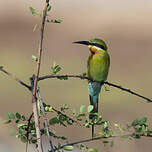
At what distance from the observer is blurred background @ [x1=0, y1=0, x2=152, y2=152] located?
7.27 metres

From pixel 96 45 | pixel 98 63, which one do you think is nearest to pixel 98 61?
pixel 98 63

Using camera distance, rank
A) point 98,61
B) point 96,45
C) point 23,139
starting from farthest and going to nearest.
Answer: point 98,61, point 96,45, point 23,139

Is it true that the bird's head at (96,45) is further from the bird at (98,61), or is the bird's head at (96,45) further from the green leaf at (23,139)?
the green leaf at (23,139)

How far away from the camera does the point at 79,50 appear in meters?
9.88

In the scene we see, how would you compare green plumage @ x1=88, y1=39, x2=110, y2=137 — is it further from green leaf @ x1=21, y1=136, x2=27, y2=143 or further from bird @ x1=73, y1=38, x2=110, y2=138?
green leaf @ x1=21, y1=136, x2=27, y2=143

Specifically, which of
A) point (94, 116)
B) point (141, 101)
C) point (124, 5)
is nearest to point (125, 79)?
point (141, 101)

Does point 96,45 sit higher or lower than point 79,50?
higher

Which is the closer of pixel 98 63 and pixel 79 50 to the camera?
pixel 98 63

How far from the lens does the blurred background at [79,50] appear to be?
23.9 ft

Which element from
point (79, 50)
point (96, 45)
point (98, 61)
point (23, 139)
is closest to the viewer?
point (23, 139)

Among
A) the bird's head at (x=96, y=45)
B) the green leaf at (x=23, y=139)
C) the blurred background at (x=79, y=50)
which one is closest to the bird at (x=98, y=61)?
the bird's head at (x=96, y=45)

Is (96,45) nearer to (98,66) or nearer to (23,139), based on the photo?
(98,66)

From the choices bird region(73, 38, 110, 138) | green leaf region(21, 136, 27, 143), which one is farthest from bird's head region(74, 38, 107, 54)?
green leaf region(21, 136, 27, 143)

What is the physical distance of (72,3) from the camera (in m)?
11.5
